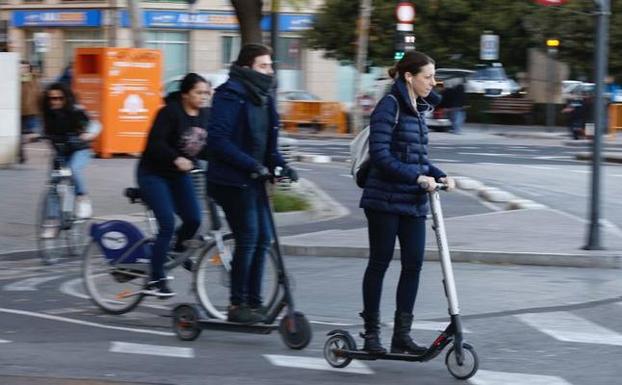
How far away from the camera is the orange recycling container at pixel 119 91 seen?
22.7 m

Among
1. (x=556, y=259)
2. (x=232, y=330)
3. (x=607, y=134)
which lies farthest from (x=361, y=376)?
(x=607, y=134)

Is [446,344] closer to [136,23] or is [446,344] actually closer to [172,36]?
[136,23]

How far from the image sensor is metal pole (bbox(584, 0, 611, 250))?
11.2 metres

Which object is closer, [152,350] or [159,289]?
[152,350]

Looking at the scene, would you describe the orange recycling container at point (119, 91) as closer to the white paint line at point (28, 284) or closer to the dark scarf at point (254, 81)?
the white paint line at point (28, 284)

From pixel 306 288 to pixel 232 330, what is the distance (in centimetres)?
244

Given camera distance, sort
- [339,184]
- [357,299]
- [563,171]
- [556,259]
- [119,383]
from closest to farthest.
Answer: [119,383]
[357,299]
[556,259]
[339,184]
[563,171]

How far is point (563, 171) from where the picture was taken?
22.9m

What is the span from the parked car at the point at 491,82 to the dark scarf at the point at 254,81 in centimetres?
3628

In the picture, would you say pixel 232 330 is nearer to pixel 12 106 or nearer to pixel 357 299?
pixel 357 299

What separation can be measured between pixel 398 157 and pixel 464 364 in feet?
3.62

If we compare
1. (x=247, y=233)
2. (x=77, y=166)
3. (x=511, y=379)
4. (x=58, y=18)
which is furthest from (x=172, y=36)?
(x=511, y=379)

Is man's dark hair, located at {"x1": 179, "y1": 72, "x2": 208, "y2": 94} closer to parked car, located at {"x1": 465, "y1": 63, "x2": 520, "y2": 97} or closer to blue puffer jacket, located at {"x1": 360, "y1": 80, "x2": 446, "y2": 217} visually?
blue puffer jacket, located at {"x1": 360, "y1": 80, "x2": 446, "y2": 217}

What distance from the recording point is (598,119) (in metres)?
11.4
